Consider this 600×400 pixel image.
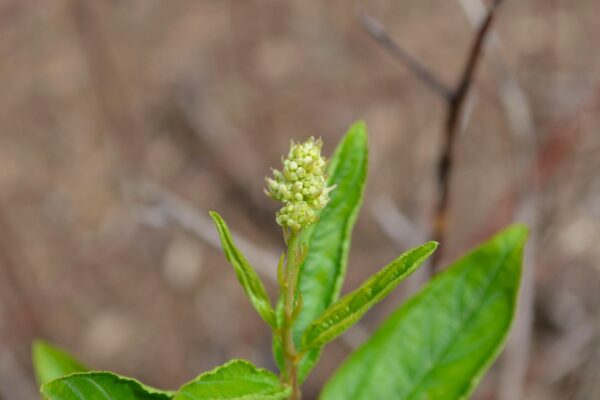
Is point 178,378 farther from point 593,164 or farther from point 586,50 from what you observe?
point 586,50

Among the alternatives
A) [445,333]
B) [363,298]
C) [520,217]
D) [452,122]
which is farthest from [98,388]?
[520,217]

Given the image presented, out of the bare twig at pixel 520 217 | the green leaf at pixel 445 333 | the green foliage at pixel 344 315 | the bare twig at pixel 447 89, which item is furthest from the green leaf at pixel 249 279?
the bare twig at pixel 520 217

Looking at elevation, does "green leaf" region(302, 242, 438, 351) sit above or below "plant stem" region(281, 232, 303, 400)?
below

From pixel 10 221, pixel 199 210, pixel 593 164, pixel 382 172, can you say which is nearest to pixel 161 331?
pixel 199 210

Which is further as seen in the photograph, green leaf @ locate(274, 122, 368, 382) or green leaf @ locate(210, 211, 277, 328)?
green leaf @ locate(274, 122, 368, 382)

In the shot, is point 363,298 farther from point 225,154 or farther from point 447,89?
point 225,154

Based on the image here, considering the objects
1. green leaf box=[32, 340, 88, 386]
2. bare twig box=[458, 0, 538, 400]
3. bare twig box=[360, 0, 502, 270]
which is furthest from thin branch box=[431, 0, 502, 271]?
green leaf box=[32, 340, 88, 386]

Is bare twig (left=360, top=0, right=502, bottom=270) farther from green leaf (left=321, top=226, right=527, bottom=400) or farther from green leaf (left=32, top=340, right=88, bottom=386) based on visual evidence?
green leaf (left=32, top=340, right=88, bottom=386)

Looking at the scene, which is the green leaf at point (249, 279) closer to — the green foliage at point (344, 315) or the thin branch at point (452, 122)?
the green foliage at point (344, 315)

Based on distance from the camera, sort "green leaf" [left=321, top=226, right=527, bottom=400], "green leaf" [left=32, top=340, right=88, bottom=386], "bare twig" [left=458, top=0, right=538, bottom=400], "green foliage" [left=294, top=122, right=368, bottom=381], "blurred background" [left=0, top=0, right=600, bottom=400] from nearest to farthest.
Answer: "green foliage" [left=294, top=122, right=368, bottom=381] → "green leaf" [left=321, top=226, right=527, bottom=400] → "green leaf" [left=32, top=340, right=88, bottom=386] → "bare twig" [left=458, top=0, right=538, bottom=400] → "blurred background" [left=0, top=0, right=600, bottom=400]
